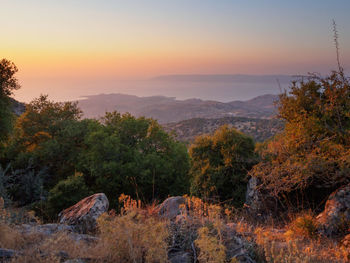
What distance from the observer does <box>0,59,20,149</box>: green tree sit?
17.0 m

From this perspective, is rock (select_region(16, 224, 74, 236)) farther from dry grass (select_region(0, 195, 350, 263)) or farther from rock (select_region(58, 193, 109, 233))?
rock (select_region(58, 193, 109, 233))

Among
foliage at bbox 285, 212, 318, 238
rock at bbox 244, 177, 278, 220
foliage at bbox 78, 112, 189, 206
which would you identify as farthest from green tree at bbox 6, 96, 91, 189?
foliage at bbox 285, 212, 318, 238

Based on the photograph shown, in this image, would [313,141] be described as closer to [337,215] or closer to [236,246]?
[337,215]

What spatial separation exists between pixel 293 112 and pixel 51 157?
16.6m

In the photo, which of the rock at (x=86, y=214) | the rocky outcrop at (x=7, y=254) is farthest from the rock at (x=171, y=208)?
the rocky outcrop at (x=7, y=254)

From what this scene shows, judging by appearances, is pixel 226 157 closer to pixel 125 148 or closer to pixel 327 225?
pixel 327 225

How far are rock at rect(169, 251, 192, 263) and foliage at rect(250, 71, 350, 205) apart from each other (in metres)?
6.20

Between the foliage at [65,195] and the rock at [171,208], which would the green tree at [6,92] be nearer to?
the foliage at [65,195]

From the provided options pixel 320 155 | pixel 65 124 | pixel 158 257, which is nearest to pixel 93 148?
pixel 65 124

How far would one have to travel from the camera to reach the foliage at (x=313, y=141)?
9.11 metres

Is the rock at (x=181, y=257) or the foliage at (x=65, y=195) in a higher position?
the rock at (x=181, y=257)

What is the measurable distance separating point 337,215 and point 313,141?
3173mm

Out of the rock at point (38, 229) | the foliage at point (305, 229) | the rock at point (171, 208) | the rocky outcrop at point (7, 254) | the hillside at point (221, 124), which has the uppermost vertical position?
the rocky outcrop at point (7, 254)

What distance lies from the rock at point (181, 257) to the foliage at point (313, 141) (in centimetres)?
620
